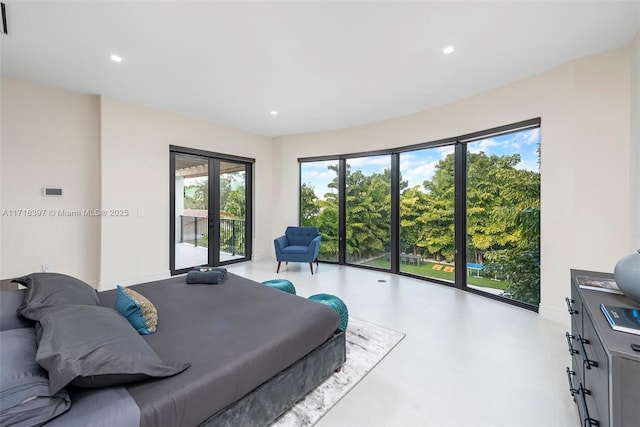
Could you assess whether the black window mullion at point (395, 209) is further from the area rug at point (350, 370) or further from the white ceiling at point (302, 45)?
the area rug at point (350, 370)

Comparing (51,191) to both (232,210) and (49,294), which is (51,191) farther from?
(49,294)

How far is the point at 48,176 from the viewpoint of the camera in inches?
142

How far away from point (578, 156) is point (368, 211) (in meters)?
3.15

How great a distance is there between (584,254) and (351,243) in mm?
3546

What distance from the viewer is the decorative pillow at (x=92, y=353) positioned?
993mm

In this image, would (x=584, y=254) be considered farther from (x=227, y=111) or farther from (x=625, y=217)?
(x=227, y=111)

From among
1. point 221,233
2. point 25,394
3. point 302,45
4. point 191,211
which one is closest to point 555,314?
point 302,45

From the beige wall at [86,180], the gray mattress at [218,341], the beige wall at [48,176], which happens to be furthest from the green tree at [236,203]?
the gray mattress at [218,341]

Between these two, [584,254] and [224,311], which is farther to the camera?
A: [584,254]

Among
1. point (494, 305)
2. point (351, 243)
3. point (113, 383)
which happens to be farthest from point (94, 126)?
point (494, 305)

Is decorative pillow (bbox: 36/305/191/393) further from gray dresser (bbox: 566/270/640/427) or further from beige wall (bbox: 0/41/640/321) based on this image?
beige wall (bbox: 0/41/640/321)

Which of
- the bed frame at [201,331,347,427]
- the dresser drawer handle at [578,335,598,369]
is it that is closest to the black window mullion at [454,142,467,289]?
the dresser drawer handle at [578,335,598,369]

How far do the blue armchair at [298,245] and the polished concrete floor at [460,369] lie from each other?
4.75ft

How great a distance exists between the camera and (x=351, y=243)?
5590 mm
